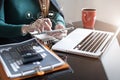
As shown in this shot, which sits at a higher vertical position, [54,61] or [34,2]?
[34,2]

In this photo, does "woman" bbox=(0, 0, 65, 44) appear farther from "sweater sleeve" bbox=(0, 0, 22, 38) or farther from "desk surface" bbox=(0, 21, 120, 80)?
"desk surface" bbox=(0, 21, 120, 80)

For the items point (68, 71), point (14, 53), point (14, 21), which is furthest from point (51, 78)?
point (14, 21)

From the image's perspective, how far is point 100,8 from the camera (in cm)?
196

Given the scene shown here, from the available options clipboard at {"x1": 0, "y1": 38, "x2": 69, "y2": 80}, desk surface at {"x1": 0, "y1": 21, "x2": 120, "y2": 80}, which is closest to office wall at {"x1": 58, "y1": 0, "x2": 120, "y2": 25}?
desk surface at {"x1": 0, "y1": 21, "x2": 120, "y2": 80}

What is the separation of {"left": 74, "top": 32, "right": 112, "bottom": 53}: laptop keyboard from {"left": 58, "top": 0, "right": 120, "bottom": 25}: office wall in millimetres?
751

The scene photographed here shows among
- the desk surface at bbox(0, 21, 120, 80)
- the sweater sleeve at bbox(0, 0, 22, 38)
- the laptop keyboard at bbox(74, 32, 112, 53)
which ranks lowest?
the desk surface at bbox(0, 21, 120, 80)

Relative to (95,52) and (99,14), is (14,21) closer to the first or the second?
(95,52)

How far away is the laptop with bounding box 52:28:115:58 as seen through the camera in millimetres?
887

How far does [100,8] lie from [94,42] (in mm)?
1045

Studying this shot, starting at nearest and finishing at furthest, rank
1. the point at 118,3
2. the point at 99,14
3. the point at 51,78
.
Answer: the point at 51,78 → the point at 118,3 → the point at 99,14

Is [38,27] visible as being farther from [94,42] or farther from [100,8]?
[100,8]

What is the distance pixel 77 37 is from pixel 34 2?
366 mm

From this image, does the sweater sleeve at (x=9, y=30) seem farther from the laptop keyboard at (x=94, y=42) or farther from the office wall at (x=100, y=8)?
the office wall at (x=100, y=8)

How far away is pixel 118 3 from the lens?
1.77 meters
